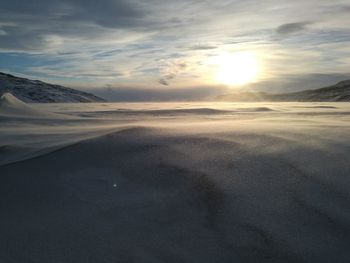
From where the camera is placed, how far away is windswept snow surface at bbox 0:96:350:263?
1706 mm

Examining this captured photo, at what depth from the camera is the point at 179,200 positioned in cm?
208

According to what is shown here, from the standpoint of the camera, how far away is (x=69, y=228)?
1.84m

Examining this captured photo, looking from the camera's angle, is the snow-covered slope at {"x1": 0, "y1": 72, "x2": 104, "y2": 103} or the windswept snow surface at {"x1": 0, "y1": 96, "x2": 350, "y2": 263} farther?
the snow-covered slope at {"x1": 0, "y1": 72, "x2": 104, "y2": 103}

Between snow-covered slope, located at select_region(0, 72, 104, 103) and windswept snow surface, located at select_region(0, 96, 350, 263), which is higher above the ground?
snow-covered slope, located at select_region(0, 72, 104, 103)

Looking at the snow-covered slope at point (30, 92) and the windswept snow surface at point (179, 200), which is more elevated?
the snow-covered slope at point (30, 92)

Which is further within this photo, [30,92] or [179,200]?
[30,92]

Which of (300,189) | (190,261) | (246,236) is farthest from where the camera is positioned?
(300,189)

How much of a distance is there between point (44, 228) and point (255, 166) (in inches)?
51.1

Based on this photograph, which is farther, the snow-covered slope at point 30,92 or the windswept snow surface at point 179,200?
the snow-covered slope at point 30,92

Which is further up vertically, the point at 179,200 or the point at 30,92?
A: the point at 30,92

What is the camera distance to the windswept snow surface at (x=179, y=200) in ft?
5.60

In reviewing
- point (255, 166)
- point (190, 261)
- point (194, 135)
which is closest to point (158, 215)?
point (190, 261)

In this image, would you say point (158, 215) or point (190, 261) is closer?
point (190, 261)

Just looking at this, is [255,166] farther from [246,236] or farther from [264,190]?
[246,236]
